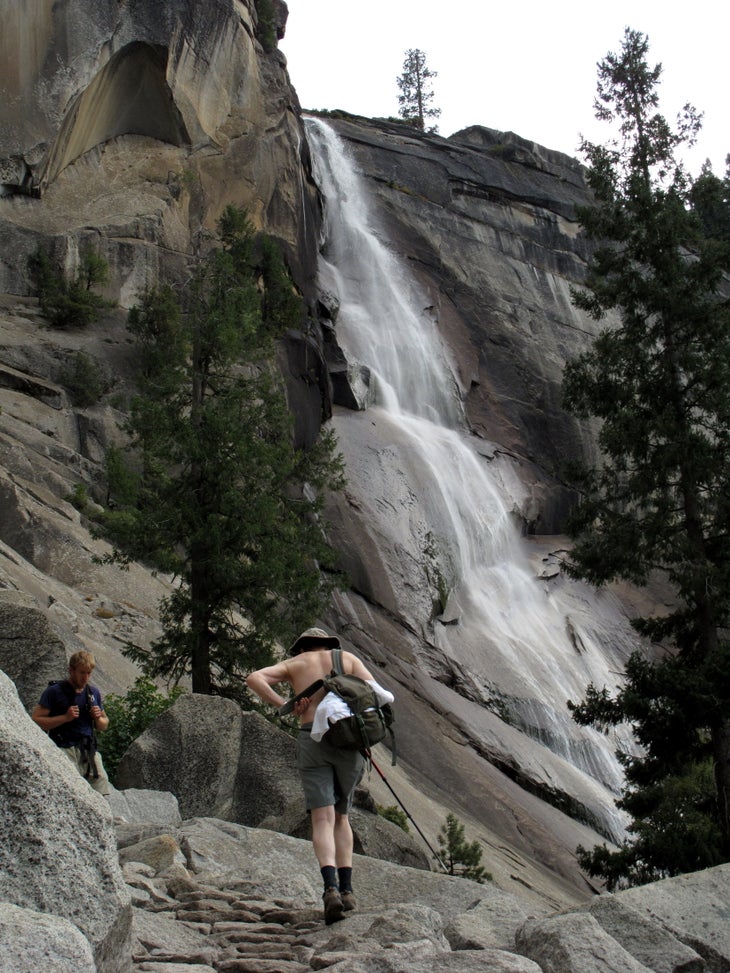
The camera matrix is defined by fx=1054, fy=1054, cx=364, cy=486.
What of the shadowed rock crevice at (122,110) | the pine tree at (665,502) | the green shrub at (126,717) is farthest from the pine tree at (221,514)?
the shadowed rock crevice at (122,110)

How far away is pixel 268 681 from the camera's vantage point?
720 centimetres

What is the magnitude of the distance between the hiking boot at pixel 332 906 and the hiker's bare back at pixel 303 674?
1.13 m

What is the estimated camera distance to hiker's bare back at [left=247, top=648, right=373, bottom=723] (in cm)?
712

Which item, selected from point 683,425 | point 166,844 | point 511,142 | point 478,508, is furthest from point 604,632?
point 511,142

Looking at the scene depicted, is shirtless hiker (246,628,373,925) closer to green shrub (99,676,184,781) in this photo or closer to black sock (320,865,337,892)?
black sock (320,865,337,892)

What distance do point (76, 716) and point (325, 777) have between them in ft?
8.80

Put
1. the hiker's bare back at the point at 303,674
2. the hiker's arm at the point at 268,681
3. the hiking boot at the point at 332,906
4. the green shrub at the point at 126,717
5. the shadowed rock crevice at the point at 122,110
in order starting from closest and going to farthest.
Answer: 1. the hiking boot at the point at 332,906
2. the hiker's arm at the point at 268,681
3. the hiker's bare back at the point at 303,674
4. the green shrub at the point at 126,717
5. the shadowed rock crevice at the point at 122,110

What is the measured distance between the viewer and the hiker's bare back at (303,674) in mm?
7121

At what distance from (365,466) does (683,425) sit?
14.9 metres

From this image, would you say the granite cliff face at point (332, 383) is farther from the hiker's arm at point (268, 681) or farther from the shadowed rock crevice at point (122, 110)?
the hiker's arm at point (268, 681)

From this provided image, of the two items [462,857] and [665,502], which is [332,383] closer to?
[665,502]

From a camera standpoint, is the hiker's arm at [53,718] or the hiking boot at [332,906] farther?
the hiker's arm at [53,718]

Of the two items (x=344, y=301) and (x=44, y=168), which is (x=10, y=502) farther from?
(x=344, y=301)

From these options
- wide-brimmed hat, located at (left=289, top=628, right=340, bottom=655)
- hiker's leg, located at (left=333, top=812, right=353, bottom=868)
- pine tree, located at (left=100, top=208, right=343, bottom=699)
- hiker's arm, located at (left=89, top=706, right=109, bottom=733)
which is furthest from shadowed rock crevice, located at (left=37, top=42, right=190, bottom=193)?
hiker's leg, located at (left=333, top=812, right=353, bottom=868)
